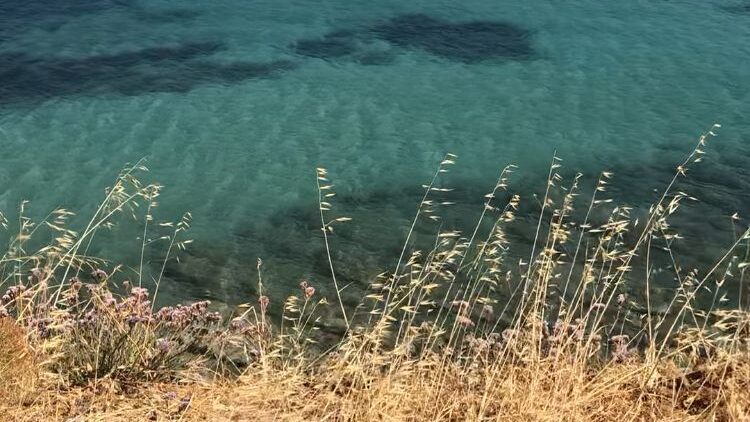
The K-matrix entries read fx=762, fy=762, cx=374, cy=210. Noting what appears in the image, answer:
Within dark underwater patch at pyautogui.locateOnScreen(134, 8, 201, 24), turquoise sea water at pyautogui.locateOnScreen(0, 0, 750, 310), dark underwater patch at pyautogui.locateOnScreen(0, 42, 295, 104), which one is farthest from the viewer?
dark underwater patch at pyautogui.locateOnScreen(134, 8, 201, 24)

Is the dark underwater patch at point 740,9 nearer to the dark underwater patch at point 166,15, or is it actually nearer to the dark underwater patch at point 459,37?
the dark underwater patch at point 459,37

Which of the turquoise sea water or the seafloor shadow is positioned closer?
the turquoise sea water

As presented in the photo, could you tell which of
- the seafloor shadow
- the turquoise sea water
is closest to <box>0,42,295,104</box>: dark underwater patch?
the turquoise sea water

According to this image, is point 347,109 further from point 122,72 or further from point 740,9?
point 740,9

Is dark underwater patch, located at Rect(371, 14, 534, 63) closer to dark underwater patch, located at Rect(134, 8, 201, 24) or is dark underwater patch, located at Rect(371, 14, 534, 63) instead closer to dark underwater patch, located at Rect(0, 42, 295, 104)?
dark underwater patch, located at Rect(0, 42, 295, 104)

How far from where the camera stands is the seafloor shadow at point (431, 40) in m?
17.2

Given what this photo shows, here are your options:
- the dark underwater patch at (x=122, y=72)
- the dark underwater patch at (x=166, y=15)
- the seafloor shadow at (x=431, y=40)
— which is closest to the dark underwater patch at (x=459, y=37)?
the seafloor shadow at (x=431, y=40)

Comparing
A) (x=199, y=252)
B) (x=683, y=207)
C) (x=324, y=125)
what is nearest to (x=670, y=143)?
(x=683, y=207)

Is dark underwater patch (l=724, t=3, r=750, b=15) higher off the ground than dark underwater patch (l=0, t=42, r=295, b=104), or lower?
higher

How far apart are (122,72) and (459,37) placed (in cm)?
773

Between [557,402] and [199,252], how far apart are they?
20.0 feet

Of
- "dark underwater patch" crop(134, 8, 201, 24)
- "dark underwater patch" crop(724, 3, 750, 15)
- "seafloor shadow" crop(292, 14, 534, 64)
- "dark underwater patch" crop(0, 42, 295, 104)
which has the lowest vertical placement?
"dark underwater patch" crop(0, 42, 295, 104)

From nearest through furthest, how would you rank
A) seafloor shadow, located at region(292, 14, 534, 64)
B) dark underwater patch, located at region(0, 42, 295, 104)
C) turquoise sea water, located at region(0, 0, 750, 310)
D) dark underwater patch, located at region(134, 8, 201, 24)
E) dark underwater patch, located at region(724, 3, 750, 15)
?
turquoise sea water, located at region(0, 0, 750, 310)
dark underwater patch, located at region(0, 42, 295, 104)
seafloor shadow, located at region(292, 14, 534, 64)
dark underwater patch, located at region(134, 8, 201, 24)
dark underwater patch, located at region(724, 3, 750, 15)

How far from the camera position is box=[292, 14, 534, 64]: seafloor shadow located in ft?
56.5
